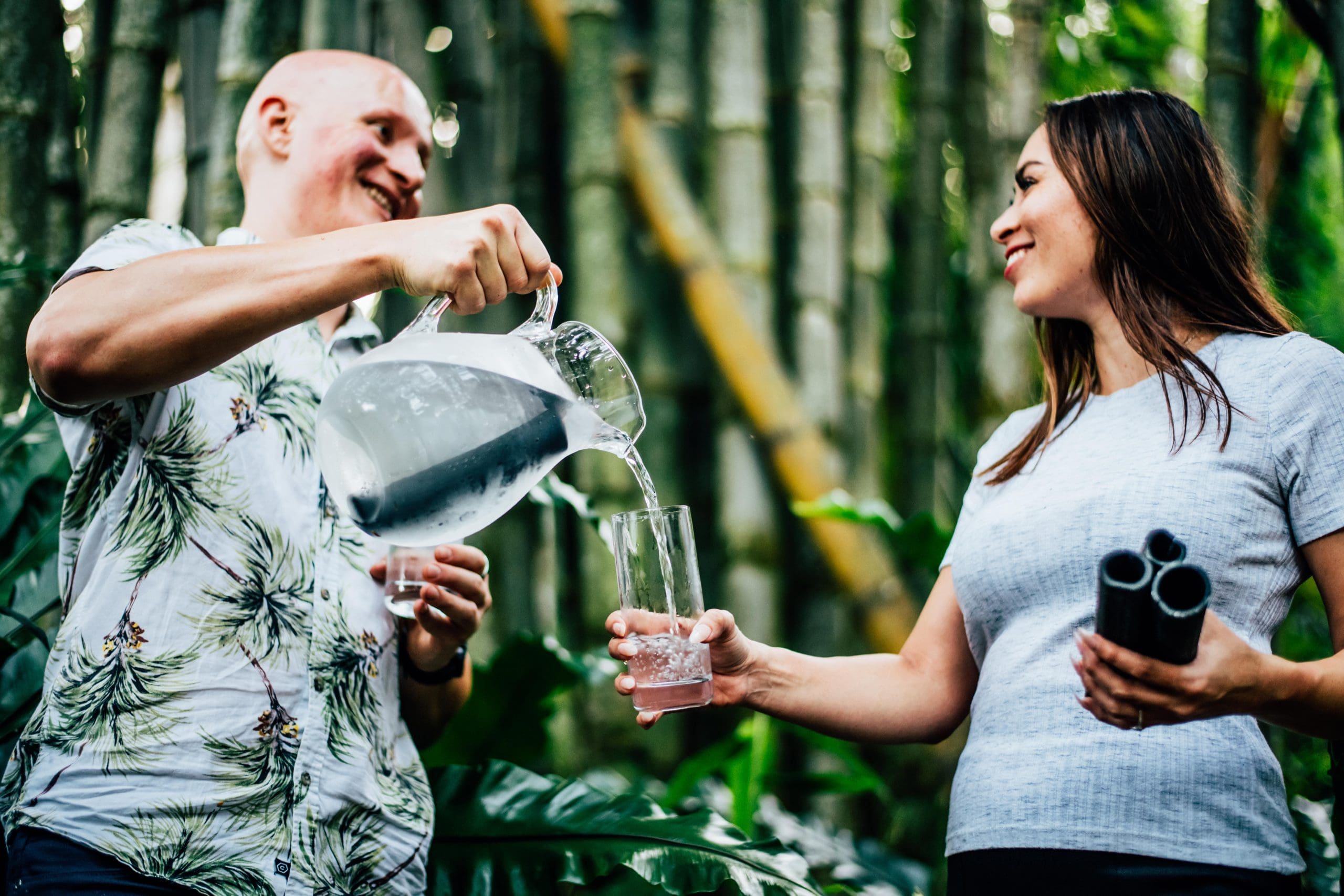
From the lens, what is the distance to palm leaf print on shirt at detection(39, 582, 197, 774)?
0.87 metres

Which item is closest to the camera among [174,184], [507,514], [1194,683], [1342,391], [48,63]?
[1194,683]

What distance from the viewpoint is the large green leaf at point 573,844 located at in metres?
1.19

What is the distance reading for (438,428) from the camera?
83cm

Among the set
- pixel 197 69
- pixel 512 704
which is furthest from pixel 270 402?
pixel 197 69

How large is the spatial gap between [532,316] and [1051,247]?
1.82ft

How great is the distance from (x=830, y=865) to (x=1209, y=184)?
1.08m

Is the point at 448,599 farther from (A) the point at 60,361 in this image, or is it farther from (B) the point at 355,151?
(B) the point at 355,151

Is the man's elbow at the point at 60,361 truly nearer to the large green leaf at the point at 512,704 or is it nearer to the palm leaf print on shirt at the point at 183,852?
the palm leaf print on shirt at the point at 183,852

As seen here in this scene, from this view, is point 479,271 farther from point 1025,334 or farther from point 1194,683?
point 1025,334

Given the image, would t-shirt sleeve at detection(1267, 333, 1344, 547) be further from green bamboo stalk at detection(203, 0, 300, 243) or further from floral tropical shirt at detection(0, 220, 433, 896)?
green bamboo stalk at detection(203, 0, 300, 243)

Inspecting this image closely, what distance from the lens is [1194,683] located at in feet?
2.37

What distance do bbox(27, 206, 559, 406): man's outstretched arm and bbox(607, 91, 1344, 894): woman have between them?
358 mm

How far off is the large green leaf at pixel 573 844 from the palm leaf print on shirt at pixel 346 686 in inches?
13.6

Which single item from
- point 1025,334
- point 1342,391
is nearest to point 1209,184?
point 1342,391
